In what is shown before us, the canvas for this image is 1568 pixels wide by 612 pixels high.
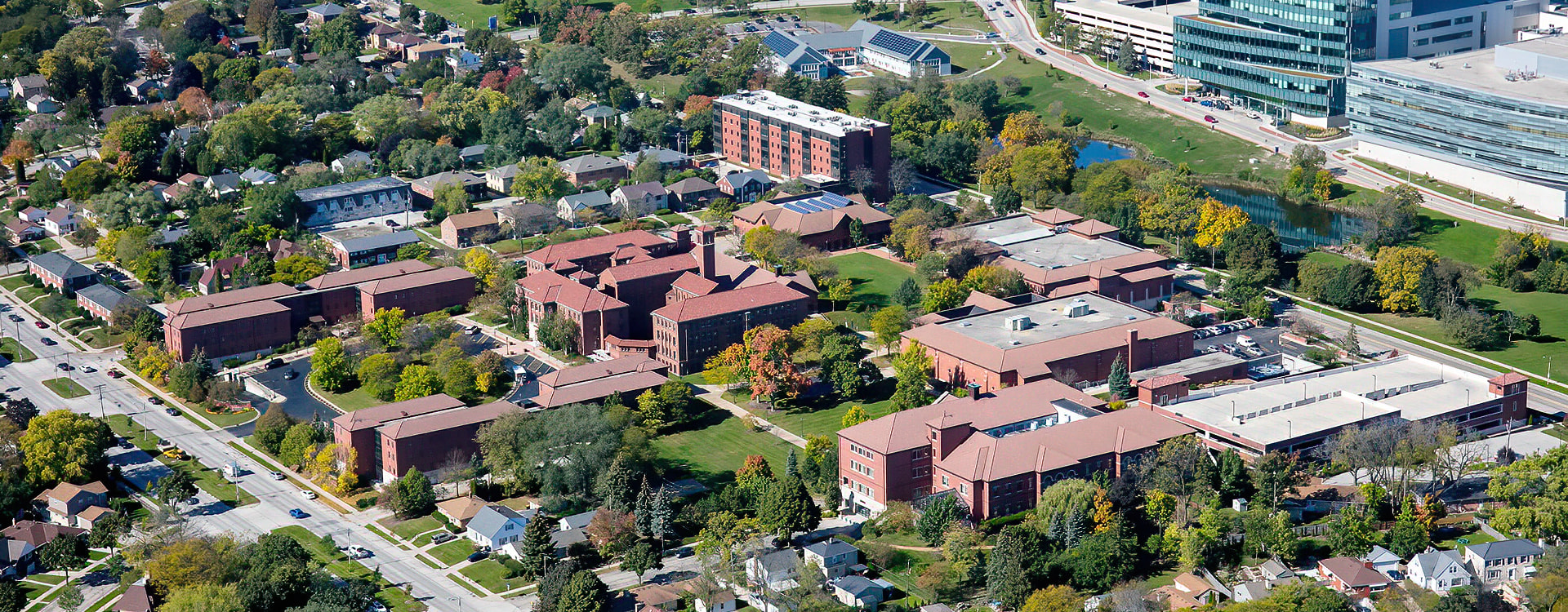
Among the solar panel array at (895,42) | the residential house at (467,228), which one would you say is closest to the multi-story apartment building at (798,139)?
the solar panel array at (895,42)

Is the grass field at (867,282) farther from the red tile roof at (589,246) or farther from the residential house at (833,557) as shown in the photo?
the residential house at (833,557)

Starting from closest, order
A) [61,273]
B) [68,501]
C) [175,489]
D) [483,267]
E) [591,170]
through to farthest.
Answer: [175,489], [68,501], [483,267], [61,273], [591,170]

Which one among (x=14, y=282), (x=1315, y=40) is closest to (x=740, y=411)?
(x=14, y=282)

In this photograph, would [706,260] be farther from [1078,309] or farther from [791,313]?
[1078,309]

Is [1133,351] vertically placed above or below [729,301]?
below

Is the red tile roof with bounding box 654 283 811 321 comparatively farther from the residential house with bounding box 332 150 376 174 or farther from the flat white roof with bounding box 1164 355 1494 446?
the residential house with bounding box 332 150 376 174

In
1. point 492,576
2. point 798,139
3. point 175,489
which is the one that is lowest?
point 492,576

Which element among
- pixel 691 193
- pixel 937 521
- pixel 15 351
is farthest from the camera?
pixel 691 193

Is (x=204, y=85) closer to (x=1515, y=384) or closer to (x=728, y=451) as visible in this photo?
(x=728, y=451)

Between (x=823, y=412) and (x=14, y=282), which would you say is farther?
(x=14, y=282)
